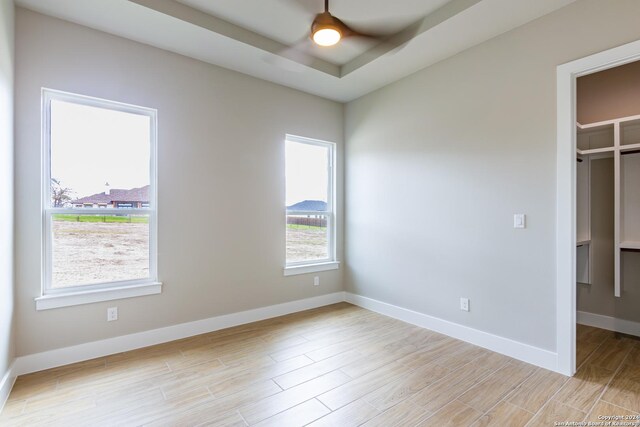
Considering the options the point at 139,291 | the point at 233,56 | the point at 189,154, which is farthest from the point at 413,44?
the point at 139,291

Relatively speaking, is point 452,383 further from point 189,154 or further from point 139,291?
point 189,154

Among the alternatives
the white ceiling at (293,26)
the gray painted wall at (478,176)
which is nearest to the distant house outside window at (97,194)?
the white ceiling at (293,26)

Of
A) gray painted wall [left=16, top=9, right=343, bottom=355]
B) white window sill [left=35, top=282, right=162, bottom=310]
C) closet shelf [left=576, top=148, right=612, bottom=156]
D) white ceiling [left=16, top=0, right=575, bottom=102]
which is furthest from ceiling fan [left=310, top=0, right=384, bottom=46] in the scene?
closet shelf [left=576, top=148, right=612, bottom=156]

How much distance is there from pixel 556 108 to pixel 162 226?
11.9 ft

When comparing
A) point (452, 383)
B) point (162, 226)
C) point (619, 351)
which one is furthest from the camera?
point (162, 226)

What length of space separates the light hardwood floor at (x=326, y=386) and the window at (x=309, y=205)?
51.3 inches

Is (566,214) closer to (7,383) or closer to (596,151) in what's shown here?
(596,151)

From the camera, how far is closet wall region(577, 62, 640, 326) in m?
3.20

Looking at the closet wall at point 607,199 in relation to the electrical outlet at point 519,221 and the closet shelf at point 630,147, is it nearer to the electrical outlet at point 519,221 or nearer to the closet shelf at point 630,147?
the closet shelf at point 630,147

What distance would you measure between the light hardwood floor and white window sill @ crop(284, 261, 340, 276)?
100 cm

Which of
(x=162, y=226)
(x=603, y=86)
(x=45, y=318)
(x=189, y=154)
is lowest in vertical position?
(x=45, y=318)

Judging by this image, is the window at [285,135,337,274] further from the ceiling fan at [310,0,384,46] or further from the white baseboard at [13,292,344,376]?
the ceiling fan at [310,0,384,46]

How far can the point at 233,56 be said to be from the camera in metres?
3.22

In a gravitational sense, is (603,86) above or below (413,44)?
below
